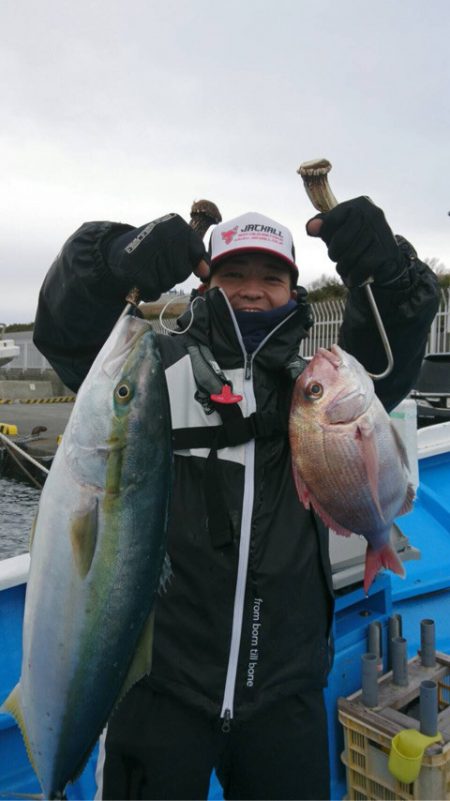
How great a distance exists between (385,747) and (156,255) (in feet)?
7.57

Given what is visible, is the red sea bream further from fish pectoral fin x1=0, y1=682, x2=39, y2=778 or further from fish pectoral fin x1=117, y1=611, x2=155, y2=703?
fish pectoral fin x1=0, y1=682, x2=39, y2=778

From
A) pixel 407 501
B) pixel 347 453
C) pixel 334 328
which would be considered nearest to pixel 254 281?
pixel 347 453

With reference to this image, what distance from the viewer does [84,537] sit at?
1.54 meters

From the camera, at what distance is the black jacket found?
77.0 inches

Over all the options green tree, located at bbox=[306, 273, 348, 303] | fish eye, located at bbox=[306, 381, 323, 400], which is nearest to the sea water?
fish eye, located at bbox=[306, 381, 323, 400]

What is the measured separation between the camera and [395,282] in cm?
210

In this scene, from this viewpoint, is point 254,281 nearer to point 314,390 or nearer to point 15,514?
point 314,390

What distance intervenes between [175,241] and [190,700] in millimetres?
1457

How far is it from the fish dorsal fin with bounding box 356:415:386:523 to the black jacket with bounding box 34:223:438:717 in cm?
39

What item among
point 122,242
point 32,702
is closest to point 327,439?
point 122,242

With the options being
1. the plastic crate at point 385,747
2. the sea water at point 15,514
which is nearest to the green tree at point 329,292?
the sea water at point 15,514

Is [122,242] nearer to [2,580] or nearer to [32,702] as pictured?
[32,702]

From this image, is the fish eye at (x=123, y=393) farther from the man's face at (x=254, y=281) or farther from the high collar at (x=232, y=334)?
the man's face at (x=254, y=281)

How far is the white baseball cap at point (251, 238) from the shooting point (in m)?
2.17
